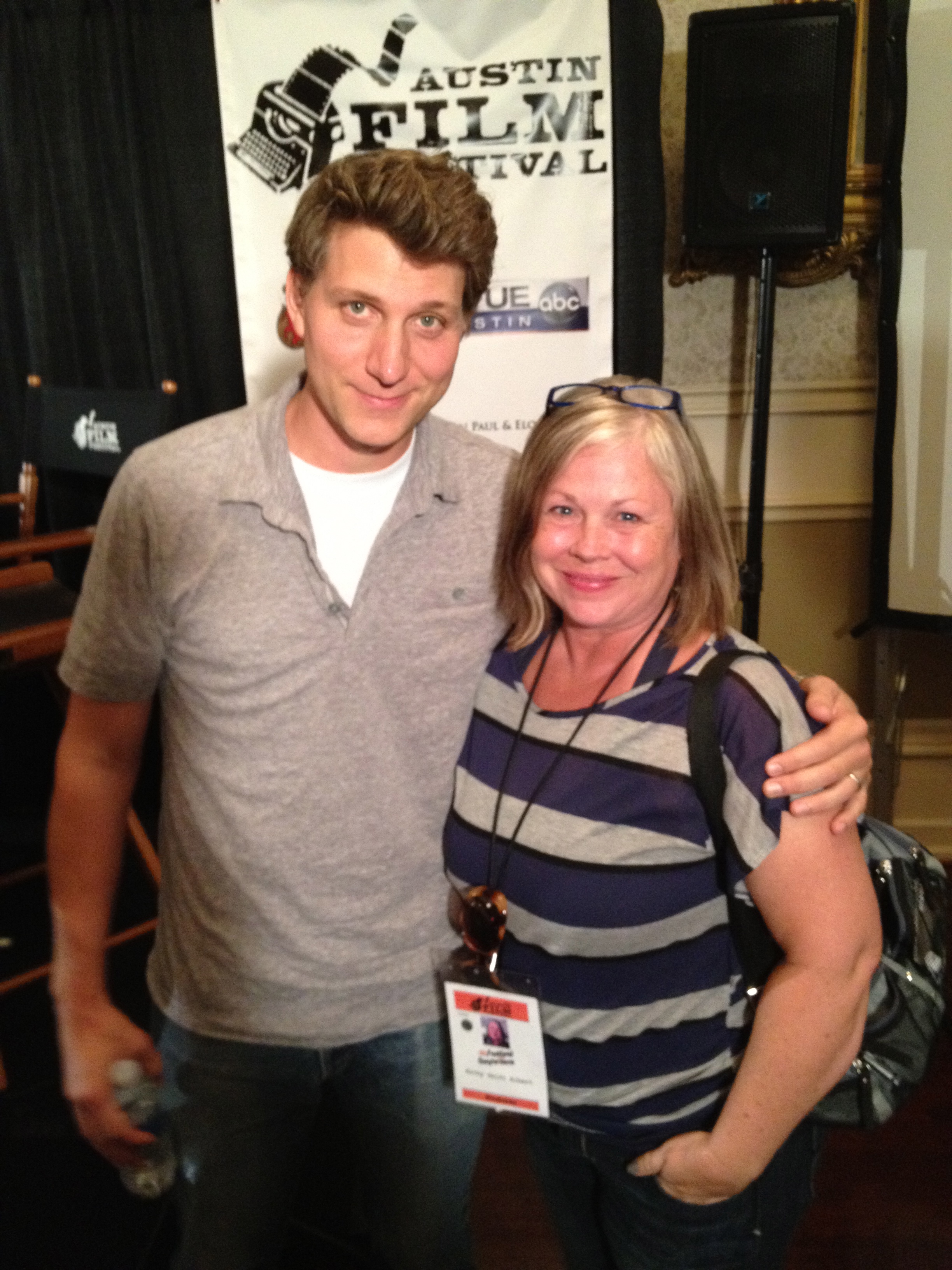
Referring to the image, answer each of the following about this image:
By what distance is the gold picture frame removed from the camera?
2.78 m

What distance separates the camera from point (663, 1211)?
1097 mm

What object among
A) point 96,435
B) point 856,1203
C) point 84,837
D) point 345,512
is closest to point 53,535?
point 96,435

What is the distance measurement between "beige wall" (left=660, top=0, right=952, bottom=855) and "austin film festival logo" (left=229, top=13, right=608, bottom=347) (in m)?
0.38

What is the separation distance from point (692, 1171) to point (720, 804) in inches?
15.1

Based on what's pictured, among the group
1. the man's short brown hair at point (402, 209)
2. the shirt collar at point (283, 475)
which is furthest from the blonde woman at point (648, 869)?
the man's short brown hair at point (402, 209)

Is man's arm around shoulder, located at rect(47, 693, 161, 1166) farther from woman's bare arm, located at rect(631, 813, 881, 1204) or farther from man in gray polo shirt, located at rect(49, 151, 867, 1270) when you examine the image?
woman's bare arm, located at rect(631, 813, 881, 1204)

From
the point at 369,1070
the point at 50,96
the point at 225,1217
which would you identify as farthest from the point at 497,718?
the point at 50,96

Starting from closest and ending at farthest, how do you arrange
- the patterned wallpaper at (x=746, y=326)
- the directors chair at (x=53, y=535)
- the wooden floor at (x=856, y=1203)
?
the wooden floor at (x=856, y=1203) < the directors chair at (x=53, y=535) < the patterned wallpaper at (x=746, y=326)

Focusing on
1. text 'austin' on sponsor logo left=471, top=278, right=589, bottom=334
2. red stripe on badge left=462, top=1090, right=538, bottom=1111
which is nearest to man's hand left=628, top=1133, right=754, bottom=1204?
red stripe on badge left=462, top=1090, right=538, bottom=1111

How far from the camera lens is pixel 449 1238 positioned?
52.9 inches

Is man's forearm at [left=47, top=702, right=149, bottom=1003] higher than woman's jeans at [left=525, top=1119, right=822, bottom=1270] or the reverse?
higher

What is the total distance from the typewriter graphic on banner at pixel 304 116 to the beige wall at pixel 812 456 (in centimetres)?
80

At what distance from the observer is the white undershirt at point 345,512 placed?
1.19 m

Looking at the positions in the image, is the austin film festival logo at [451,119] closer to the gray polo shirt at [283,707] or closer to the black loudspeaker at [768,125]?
the black loudspeaker at [768,125]
